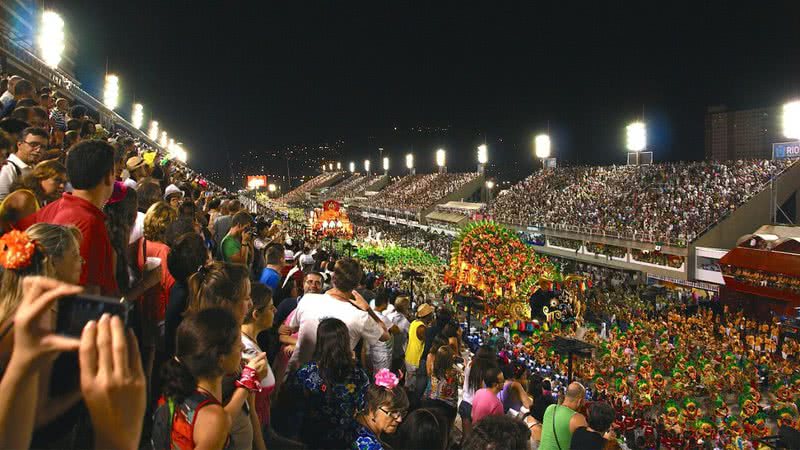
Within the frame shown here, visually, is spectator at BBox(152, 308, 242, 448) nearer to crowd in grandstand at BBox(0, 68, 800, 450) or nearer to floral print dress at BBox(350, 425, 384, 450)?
crowd in grandstand at BBox(0, 68, 800, 450)

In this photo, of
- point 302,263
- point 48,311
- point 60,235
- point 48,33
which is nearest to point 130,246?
point 60,235

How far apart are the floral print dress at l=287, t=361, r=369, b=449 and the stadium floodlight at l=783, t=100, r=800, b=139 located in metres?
32.7

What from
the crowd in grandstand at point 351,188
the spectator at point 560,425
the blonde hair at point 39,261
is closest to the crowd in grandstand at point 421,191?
the crowd in grandstand at point 351,188

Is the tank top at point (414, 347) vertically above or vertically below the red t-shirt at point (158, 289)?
below

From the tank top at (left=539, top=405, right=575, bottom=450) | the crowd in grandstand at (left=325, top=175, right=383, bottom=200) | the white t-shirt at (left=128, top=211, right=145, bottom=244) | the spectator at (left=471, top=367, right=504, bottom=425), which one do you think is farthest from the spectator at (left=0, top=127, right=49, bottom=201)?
the crowd in grandstand at (left=325, top=175, right=383, bottom=200)

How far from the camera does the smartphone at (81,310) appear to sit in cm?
126

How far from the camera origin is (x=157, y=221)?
452 cm

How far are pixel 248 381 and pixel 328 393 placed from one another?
0.90m

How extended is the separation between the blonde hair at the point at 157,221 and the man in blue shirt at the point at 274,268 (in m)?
1.55

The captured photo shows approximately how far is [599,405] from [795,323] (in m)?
12.6

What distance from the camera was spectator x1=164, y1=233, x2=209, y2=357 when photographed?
12.3 ft

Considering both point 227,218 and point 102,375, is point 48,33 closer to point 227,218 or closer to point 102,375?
point 227,218

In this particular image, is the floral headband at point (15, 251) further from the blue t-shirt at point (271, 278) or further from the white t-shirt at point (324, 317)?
the blue t-shirt at point (271, 278)

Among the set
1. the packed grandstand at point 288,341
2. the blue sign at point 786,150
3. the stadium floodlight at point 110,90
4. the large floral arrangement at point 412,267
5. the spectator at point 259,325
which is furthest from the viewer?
the stadium floodlight at point 110,90
